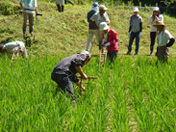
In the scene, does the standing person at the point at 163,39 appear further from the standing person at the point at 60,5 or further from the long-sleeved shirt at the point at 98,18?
the standing person at the point at 60,5

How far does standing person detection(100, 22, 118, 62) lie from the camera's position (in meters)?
5.02

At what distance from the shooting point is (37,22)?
342 inches

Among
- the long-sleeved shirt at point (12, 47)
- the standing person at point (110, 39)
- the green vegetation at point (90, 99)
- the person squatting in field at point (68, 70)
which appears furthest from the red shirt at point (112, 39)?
the long-sleeved shirt at point (12, 47)

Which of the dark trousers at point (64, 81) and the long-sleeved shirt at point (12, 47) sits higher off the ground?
the long-sleeved shirt at point (12, 47)

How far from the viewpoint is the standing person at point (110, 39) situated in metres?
5.02

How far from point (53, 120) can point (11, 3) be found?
8.93m

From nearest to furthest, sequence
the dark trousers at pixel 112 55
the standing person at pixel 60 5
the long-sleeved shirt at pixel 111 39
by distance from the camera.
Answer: the long-sleeved shirt at pixel 111 39 < the dark trousers at pixel 112 55 < the standing person at pixel 60 5

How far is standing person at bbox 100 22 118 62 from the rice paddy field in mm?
744

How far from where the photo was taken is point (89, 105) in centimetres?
292

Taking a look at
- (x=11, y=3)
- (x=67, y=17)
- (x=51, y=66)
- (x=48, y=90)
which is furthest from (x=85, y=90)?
(x=11, y=3)

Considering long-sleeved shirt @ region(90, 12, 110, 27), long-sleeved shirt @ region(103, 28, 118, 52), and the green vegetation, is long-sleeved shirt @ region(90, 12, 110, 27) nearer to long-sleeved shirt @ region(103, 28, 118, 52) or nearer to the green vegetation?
long-sleeved shirt @ region(103, 28, 118, 52)

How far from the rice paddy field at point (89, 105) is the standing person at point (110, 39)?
2.44ft

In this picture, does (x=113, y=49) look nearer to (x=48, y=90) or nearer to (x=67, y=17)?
(x=48, y=90)

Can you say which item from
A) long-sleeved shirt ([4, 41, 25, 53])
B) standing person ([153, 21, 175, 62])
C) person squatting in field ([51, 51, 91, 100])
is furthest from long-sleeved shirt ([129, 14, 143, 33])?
person squatting in field ([51, 51, 91, 100])
